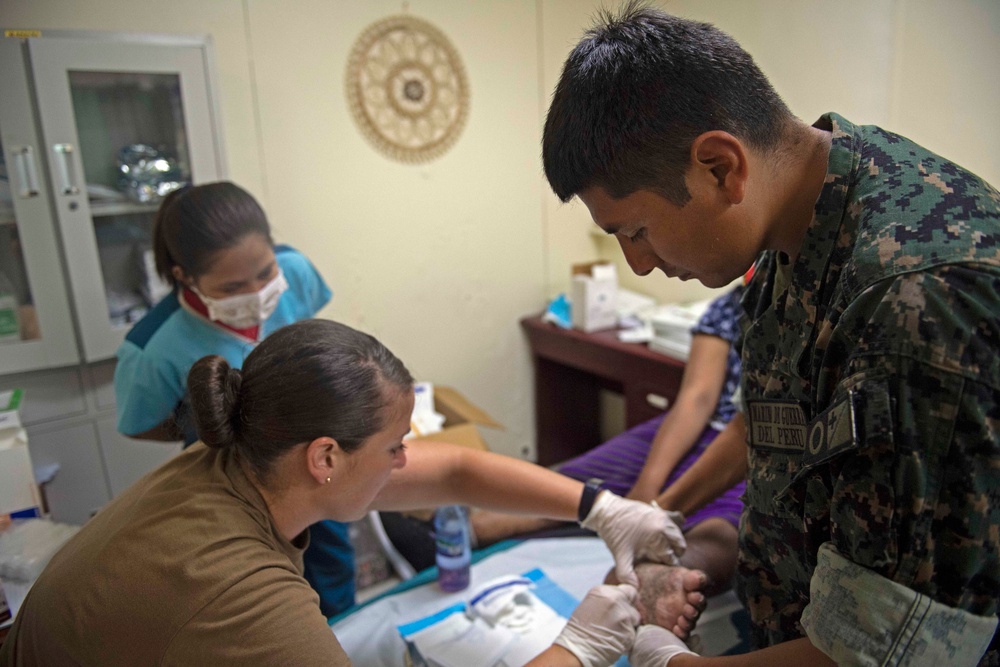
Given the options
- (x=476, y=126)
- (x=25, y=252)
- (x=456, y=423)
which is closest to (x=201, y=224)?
(x=25, y=252)


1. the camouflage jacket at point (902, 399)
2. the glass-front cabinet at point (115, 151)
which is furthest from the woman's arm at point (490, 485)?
the glass-front cabinet at point (115, 151)

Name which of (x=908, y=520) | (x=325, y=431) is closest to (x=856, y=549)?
(x=908, y=520)

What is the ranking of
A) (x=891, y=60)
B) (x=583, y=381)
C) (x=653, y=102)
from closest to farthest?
(x=653, y=102) → (x=891, y=60) → (x=583, y=381)

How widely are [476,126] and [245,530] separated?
2591mm

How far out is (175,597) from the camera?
0.95m

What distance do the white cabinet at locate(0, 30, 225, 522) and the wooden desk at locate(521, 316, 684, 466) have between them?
5.76ft

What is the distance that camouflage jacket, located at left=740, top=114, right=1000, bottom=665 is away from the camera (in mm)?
670

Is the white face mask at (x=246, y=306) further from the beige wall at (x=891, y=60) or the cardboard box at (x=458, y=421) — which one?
the beige wall at (x=891, y=60)

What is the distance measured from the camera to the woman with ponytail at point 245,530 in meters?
0.95

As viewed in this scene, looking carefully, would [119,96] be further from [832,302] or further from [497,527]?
[832,302]

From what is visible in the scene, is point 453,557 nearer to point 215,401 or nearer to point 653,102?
point 215,401

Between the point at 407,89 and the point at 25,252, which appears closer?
the point at 25,252

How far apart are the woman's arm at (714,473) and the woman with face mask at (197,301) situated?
103 cm

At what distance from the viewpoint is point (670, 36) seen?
83 cm
